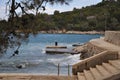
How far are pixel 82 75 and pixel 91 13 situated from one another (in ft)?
493

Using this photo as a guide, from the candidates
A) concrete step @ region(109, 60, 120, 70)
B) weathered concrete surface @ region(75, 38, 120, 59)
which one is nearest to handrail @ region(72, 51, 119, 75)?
concrete step @ region(109, 60, 120, 70)

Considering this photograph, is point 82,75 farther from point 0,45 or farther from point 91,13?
point 91,13

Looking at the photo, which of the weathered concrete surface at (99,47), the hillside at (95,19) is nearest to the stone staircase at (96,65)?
the weathered concrete surface at (99,47)

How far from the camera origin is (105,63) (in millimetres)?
17141

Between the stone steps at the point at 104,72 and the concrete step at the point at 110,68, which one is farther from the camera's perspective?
the concrete step at the point at 110,68

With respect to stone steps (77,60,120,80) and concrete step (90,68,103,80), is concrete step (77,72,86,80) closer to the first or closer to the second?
stone steps (77,60,120,80)

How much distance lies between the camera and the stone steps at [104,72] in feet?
43.7

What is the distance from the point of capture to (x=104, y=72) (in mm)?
14836

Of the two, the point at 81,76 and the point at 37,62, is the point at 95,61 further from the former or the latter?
the point at 37,62

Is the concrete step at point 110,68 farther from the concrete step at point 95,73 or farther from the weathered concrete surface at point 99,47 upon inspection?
the weathered concrete surface at point 99,47

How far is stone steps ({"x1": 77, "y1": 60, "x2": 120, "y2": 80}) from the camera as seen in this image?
13.3m

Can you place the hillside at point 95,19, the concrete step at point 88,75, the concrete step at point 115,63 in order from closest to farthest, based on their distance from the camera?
1. the concrete step at point 115,63
2. the concrete step at point 88,75
3. the hillside at point 95,19

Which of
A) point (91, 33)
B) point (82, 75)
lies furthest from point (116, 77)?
point (91, 33)

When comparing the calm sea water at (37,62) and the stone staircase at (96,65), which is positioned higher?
the stone staircase at (96,65)
